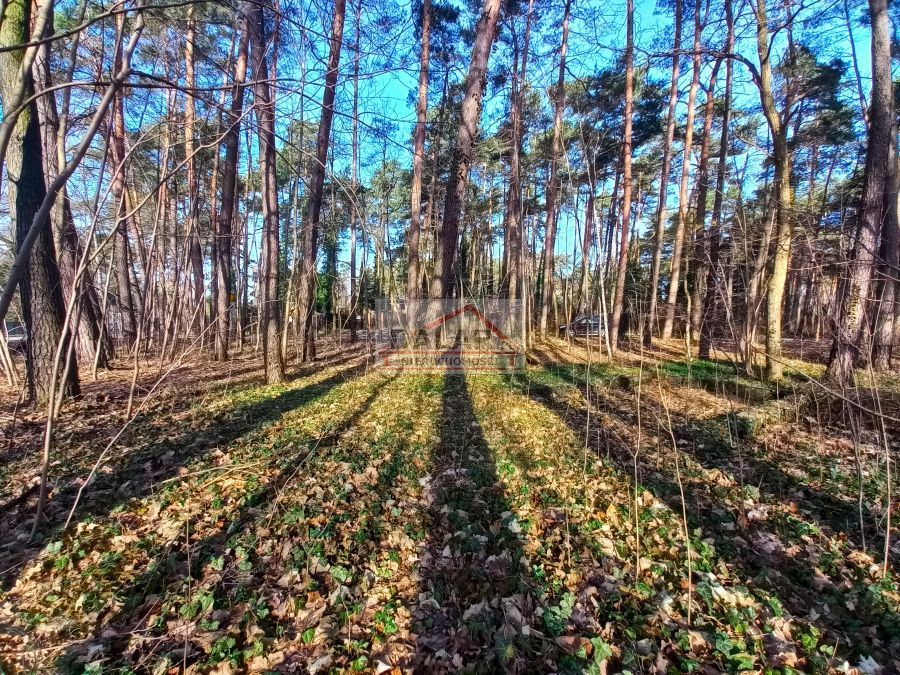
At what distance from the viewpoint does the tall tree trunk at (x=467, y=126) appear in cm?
613

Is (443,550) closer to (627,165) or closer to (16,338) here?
(16,338)

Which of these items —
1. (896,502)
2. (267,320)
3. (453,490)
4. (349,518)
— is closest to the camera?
(349,518)

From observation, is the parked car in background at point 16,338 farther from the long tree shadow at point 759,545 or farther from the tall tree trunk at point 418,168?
the tall tree trunk at point 418,168

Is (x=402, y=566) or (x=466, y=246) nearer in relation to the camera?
(x=402, y=566)

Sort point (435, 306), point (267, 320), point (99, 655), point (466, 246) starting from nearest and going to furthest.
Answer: point (99, 655), point (267, 320), point (435, 306), point (466, 246)

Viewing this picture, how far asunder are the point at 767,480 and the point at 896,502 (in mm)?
800

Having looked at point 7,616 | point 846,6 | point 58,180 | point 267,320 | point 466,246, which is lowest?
point 7,616

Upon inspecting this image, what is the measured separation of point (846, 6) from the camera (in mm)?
6363

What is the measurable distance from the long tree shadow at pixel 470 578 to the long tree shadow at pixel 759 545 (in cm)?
114

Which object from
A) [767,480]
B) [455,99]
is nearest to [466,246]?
[455,99]

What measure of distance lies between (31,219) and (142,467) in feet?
12.2

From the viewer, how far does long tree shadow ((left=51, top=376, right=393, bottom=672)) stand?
5.25ft

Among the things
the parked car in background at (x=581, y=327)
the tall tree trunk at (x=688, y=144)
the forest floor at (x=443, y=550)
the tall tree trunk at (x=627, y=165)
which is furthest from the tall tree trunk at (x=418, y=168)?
the tall tree trunk at (x=688, y=144)

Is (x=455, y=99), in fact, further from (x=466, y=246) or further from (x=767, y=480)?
(x=767, y=480)
